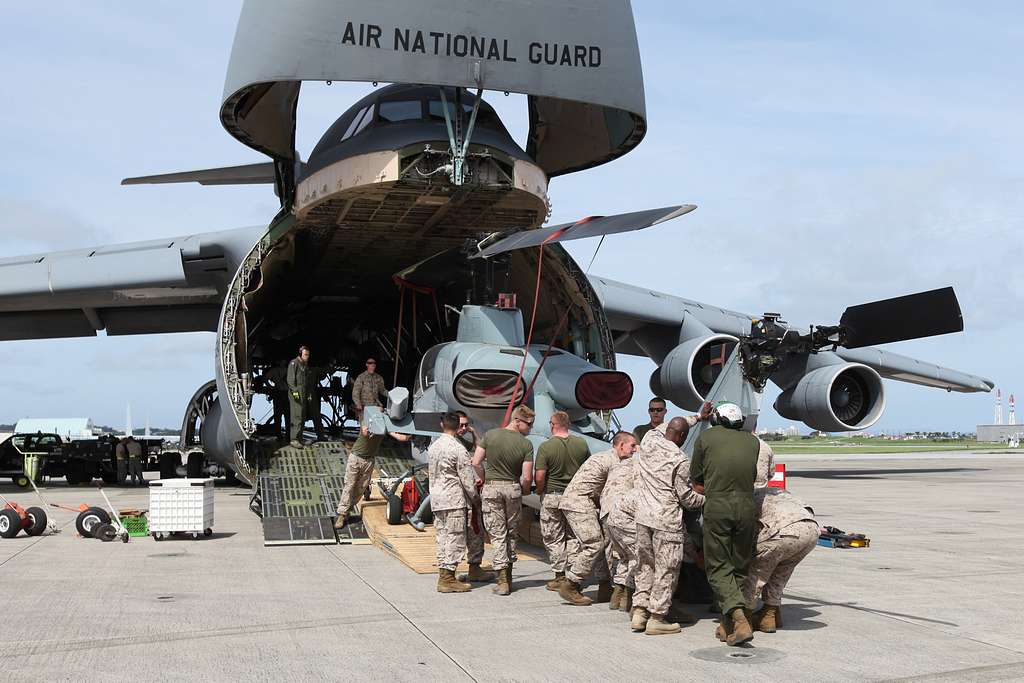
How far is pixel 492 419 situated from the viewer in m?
9.91

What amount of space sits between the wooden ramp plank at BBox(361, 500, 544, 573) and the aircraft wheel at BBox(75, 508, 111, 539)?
2.76m

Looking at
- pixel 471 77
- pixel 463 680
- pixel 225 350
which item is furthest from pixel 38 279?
pixel 463 680

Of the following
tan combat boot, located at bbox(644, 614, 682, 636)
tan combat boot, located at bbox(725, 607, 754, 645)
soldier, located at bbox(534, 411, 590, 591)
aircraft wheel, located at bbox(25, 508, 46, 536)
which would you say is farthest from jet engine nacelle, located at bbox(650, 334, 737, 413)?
tan combat boot, located at bbox(725, 607, 754, 645)

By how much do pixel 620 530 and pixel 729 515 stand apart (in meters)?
0.85

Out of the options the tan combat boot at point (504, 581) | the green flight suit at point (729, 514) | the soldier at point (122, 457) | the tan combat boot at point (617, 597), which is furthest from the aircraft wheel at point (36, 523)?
the soldier at point (122, 457)

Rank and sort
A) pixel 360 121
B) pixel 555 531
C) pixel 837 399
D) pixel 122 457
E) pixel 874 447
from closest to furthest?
pixel 555 531 → pixel 360 121 → pixel 837 399 → pixel 122 457 → pixel 874 447

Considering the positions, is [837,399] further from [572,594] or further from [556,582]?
[572,594]

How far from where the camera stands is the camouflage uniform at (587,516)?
22.5ft

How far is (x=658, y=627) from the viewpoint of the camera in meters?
5.78

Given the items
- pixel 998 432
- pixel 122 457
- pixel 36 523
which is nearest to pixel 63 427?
pixel 122 457

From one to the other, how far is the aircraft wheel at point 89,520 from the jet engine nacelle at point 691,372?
8.63 m

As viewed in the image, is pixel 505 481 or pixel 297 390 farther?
pixel 297 390

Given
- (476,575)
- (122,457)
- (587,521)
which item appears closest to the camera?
(587,521)

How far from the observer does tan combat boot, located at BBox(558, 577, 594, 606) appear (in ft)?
22.2
